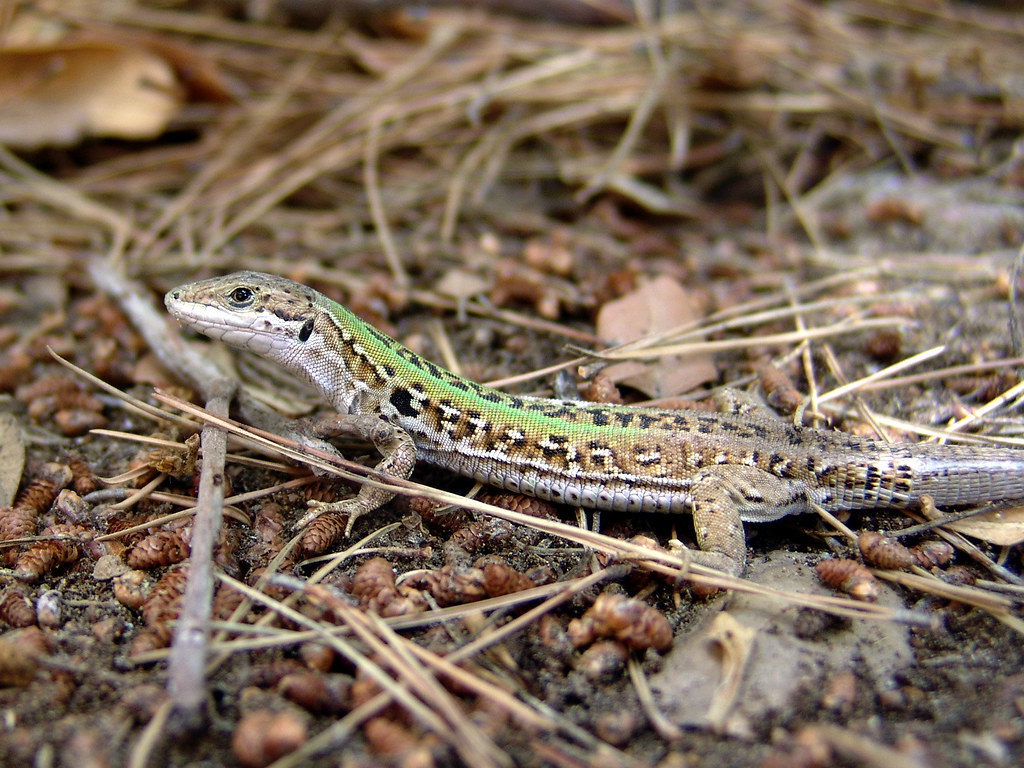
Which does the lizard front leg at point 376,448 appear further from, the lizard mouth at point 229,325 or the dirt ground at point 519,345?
the lizard mouth at point 229,325

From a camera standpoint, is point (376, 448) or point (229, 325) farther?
point (376, 448)

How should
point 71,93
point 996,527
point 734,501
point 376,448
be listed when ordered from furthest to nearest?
point 71,93
point 376,448
point 734,501
point 996,527

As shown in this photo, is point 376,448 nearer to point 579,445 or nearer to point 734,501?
point 579,445

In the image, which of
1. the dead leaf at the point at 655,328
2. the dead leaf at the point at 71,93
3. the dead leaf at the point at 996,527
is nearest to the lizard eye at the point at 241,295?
the dead leaf at the point at 655,328

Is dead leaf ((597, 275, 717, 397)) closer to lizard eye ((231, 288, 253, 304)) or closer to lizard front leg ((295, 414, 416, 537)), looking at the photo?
lizard front leg ((295, 414, 416, 537))

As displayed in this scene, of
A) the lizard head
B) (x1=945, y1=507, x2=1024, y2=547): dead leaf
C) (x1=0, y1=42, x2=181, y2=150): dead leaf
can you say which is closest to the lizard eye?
the lizard head

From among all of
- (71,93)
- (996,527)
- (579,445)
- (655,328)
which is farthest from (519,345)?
(71,93)
